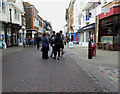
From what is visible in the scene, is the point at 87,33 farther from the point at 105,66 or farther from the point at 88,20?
the point at 105,66

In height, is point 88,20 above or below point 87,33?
above

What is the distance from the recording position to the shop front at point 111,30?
13.5m

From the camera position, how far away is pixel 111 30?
47.1 ft

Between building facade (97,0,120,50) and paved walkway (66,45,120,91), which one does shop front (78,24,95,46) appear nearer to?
building facade (97,0,120,50)

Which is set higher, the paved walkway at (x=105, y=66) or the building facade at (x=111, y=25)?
the building facade at (x=111, y=25)

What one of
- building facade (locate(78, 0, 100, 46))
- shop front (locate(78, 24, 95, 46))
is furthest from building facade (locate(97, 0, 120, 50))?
shop front (locate(78, 24, 95, 46))

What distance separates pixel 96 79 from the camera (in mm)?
4684

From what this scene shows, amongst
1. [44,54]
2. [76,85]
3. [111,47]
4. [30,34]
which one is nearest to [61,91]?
[76,85]

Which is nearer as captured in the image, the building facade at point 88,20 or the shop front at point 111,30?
the shop front at point 111,30

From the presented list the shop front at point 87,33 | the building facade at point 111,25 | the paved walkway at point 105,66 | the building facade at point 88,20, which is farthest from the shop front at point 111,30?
the paved walkway at point 105,66

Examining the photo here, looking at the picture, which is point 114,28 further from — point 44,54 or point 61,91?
point 61,91

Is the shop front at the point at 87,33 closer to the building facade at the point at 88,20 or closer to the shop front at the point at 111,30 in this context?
the building facade at the point at 88,20

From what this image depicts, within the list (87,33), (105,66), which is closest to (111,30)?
(105,66)

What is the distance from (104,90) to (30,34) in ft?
134
